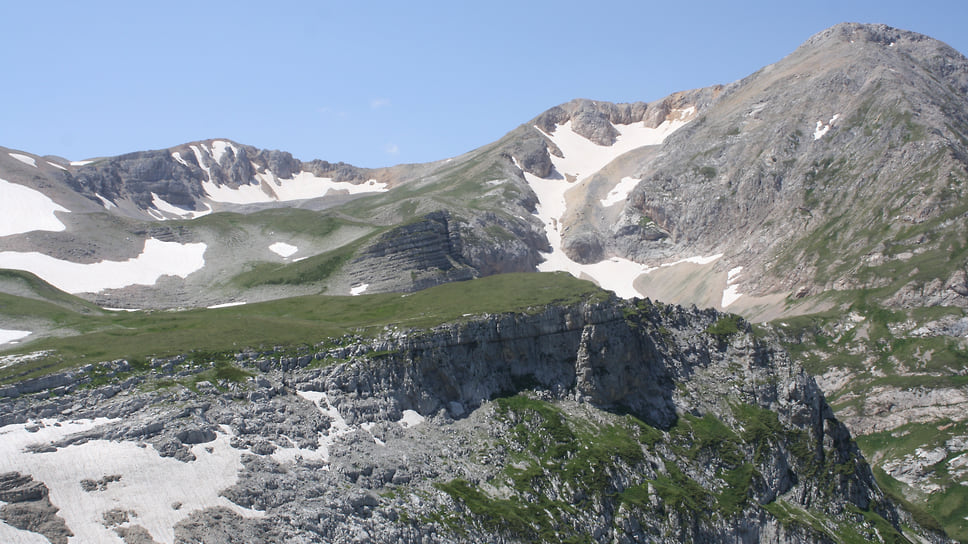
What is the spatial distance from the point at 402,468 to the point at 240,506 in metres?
15.7

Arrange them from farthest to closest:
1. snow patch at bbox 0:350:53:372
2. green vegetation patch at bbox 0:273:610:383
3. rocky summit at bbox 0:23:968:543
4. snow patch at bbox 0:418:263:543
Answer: green vegetation patch at bbox 0:273:610:383
snow patch at bbox 0:350:53:372
rocky summit at bbox 0:23:968:543
snow patch at bbox 0:418:263:543

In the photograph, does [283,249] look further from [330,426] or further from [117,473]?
[117,473]

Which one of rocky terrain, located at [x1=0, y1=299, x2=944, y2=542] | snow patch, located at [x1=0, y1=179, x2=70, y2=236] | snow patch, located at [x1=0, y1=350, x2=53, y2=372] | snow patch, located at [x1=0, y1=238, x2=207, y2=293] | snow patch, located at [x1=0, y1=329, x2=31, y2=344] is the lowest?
rocky terrain, located at [x1=0, y1=299, x2=944, y2=542]

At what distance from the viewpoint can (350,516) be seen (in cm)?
5712

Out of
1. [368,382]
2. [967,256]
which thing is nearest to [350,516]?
[368,382]

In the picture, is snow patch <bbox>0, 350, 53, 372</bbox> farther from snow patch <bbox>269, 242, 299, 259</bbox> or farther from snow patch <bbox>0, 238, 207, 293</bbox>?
snow patch <bbox>269, 242, 299, 259</bbox>

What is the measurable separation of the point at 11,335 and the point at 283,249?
4087 inches

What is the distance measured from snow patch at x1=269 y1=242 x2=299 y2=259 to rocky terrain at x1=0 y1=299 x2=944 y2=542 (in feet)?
358

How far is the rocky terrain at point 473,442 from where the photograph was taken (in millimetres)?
52938

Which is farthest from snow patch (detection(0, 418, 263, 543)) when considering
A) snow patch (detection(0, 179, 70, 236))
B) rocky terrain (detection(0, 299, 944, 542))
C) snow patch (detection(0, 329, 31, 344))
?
snow patch (detection(0, 179, 70, 236))

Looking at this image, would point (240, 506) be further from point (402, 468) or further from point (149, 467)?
point (402, 468)

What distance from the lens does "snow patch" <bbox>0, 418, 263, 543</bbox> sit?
47.8 metres

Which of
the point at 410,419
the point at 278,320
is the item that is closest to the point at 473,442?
the point at 410,419

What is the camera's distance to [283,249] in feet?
633
